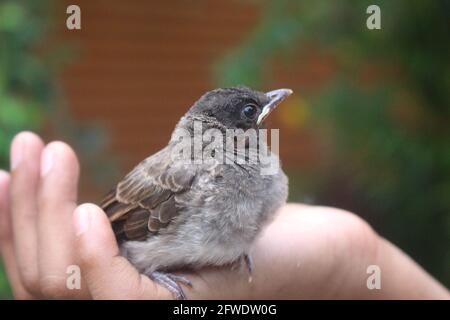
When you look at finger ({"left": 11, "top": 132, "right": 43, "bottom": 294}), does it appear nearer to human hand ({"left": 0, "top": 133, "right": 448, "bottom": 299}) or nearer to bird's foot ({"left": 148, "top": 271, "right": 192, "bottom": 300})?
human hand ({"left": 0, "top": 133, "right": 448, "bottom": 299})

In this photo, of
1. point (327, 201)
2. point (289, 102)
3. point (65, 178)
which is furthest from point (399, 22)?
point (65, 178)

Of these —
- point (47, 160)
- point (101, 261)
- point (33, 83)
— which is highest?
point (33, 83)

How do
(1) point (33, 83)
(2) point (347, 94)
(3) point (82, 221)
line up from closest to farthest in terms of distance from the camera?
(3) point (82, 221), (1) point (33, 83), (2) point (347, 94)

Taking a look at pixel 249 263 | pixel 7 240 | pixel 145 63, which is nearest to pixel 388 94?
pixel 249 263

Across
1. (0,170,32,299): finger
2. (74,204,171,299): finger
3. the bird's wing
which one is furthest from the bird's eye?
(0,170,32,299): finger

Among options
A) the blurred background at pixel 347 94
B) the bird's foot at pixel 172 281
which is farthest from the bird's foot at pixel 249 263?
the blurred background at pixel 347 94

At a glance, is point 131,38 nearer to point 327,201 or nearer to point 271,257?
point 327,201

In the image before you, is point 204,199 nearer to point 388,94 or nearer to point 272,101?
point 272,101
